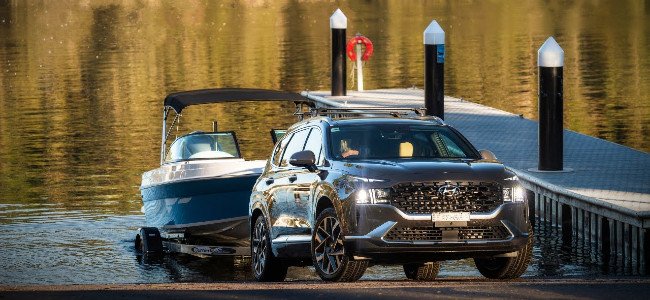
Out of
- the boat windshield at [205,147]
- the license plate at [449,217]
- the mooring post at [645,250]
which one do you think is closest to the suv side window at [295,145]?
the license plate at [449,217]

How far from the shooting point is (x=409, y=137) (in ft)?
53.7

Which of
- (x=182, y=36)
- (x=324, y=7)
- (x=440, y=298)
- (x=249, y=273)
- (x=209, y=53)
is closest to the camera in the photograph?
(x=440, y=298)

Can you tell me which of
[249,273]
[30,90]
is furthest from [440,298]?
[30,90]

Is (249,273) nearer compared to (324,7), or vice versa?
(249,273)

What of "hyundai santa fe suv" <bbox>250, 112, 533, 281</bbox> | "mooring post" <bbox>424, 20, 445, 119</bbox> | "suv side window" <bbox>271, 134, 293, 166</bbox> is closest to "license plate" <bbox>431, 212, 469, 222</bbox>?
"hyundai santa fe suv" <bbox>250, 112, 533, 281</bbox>

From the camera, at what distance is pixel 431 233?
14906 mm

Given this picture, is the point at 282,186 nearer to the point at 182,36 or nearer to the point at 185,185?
the point at 185,185

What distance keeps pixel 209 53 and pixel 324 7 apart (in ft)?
187

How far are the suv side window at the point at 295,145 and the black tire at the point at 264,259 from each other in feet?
2.00

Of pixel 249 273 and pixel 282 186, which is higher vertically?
pixel 282 186

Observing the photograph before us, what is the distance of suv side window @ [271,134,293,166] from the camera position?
17453mm

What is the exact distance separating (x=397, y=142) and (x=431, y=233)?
1.61m

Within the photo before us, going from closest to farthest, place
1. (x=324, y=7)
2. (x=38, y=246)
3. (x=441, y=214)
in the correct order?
(x=441, y=214)
(x=38, y=246)
(x=324, y=7)

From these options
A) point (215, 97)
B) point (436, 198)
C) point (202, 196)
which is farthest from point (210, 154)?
point (436, 198)
